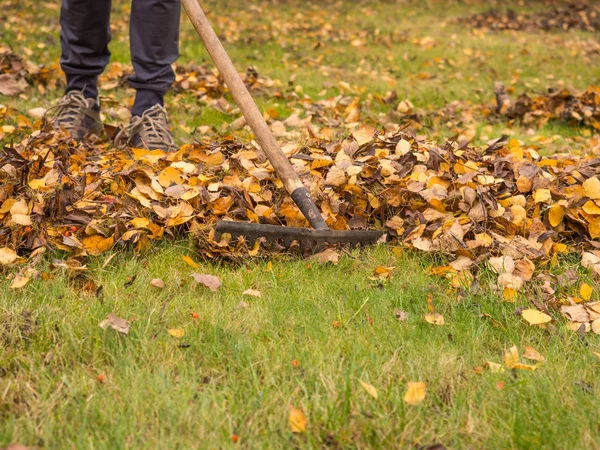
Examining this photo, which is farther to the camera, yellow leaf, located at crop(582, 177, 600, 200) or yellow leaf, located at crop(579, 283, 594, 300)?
yellow leaf, located at crop(582, 177, 600, 200)

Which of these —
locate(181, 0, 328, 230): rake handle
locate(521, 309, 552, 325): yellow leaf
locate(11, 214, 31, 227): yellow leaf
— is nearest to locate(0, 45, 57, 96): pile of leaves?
locate(181, 0, 328, 230): rake handle

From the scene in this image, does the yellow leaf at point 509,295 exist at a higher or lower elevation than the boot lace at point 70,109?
higher

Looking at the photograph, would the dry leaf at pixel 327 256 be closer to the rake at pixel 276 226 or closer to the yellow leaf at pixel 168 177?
the rake at pixel 276 226

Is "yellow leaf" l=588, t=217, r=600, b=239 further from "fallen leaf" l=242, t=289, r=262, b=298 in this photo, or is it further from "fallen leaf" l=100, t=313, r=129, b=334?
"fallen leaf" l=100, t=313, r=129, b=334

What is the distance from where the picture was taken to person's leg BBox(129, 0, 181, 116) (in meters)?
3.48

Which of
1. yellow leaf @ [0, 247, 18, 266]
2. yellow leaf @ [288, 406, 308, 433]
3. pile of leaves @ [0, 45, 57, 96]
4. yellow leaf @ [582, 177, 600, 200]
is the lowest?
pile of leaves @ [0, 45, 57, 96]

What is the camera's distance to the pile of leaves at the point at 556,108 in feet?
16.2

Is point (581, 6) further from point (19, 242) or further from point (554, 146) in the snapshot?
point (19, 242)

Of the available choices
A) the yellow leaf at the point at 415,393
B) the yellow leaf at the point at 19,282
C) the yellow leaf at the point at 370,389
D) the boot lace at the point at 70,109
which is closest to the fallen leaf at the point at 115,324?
the yellow leaf at the point at 19,282

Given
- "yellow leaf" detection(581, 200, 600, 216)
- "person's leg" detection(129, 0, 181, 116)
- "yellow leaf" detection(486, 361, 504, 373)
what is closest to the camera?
"yellow leaf" detection(486, 361, 504, 373)

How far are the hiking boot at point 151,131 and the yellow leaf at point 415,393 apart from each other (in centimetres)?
227

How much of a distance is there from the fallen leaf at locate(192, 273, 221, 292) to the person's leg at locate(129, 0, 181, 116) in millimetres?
1661

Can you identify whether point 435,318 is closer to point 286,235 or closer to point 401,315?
point 401,315

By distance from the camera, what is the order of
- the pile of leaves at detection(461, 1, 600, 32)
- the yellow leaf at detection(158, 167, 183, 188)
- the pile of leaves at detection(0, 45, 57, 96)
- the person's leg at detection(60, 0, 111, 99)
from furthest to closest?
the pile of leaves at detection(461, 1, 600, 32), the pile of leaves at detection(0, 45, 57, 96), the person's leg at detection(60, 0, 111, 99), the yellow leaf at detection(158, 167, 183, 188)
